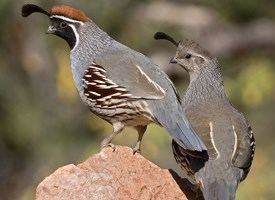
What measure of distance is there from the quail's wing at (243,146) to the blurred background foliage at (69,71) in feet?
21.5

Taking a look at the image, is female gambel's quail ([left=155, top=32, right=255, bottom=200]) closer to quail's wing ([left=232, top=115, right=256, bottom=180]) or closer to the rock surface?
quail's wing ([left=232, top=115, right=256, bottom=180])

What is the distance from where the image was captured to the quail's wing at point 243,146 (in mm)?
6312

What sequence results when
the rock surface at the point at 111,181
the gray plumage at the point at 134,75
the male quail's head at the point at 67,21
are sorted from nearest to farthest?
the rock surface at the point at 111,181, the gray plumage at the point at 134,75, the male quail's head at the point at 67,21

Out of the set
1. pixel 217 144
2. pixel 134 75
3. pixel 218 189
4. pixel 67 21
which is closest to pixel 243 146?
pixel 217 144

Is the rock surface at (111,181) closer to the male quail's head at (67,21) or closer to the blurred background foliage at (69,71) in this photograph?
the male quail's head at (67,21)

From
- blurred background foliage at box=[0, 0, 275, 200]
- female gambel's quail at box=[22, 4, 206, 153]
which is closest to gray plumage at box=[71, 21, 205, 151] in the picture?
female gambel's quail at box=[22, 4, 206, 153]

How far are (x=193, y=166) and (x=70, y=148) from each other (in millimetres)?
7418

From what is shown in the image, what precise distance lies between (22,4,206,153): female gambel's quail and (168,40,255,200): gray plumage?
10 centimetres

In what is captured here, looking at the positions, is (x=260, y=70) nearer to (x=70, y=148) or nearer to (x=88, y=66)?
(x=70, y=148)

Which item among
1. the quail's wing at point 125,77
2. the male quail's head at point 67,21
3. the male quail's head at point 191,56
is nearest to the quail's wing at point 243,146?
the quail's wing at point 125,77

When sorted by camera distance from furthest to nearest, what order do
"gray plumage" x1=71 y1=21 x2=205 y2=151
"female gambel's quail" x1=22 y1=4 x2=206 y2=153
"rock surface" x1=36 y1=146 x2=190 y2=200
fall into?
"female gambel's quail" x1=22 y1=4 x2=206 y2=153
"gray plumage" x1=71 y1=21 x2=205 y2=151
"rock surface" x1=36 y1=146 x2=190 y2=200

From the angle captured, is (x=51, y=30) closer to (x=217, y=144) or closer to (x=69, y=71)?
(x=217, y=144)

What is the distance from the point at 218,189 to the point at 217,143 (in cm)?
26

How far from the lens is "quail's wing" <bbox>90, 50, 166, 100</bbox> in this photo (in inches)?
268
